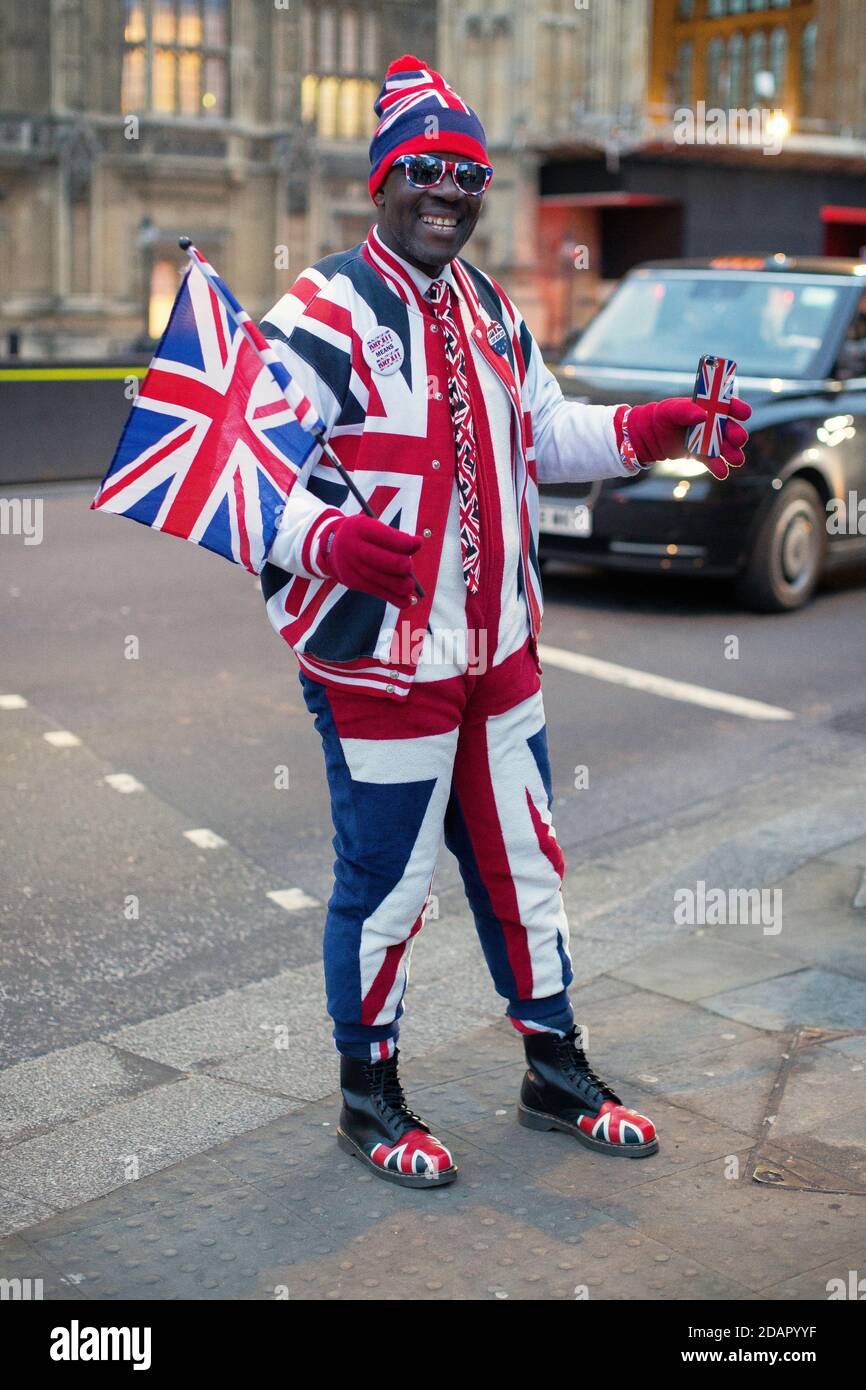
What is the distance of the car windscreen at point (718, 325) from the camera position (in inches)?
421

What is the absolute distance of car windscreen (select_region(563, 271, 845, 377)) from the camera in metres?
10.7

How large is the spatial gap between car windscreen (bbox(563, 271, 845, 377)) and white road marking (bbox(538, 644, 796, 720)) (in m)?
2.54

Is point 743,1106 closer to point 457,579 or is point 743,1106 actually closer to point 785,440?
point 457,579

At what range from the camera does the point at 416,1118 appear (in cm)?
359

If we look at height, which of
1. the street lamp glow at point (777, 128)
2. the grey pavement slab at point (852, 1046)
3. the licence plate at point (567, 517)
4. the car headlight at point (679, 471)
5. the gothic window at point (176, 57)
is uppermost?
the gothic window at point (176, 57)

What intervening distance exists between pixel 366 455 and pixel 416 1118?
4.40 feet

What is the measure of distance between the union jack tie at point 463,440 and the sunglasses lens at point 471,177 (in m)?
0.19

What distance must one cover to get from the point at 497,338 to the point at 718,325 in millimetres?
7721

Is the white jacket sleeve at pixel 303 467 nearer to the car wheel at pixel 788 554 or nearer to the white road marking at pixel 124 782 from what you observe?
the white road marking at pixel 124 782

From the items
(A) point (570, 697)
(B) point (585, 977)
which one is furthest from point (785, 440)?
(B) point (585, 977)

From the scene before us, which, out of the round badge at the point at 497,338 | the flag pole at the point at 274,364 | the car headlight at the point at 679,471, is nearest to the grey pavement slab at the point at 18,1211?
the flag pole at the point at 274,364

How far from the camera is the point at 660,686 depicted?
830 cm

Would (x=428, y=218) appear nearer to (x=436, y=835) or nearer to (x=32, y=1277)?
(x=436, y=835)
